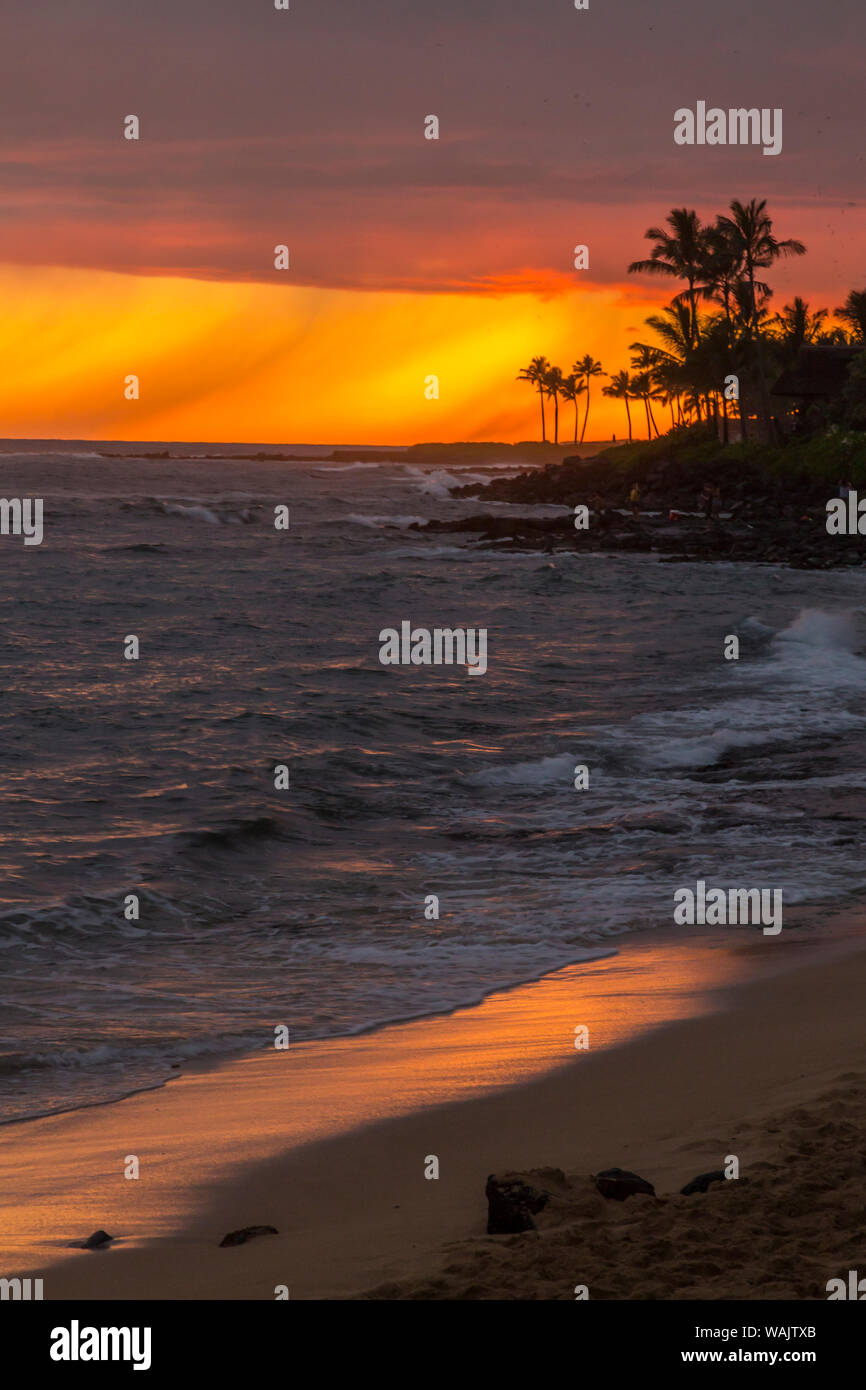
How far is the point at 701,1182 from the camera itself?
183 inches

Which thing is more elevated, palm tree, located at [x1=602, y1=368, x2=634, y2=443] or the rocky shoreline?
palm tree, located at [x1=602, y1=368, x2=634, y2=443]

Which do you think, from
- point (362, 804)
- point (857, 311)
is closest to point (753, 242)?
point (857, 311)

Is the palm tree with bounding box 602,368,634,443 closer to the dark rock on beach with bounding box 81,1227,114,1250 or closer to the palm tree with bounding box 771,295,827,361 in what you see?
the palm tree with bounding box 771,295,827,361

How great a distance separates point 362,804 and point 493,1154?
26.7ft

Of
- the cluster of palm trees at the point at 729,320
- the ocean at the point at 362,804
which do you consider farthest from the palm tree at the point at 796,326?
the ocean at the point at 362,804

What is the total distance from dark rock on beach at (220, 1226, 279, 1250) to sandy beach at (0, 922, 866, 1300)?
7 cm

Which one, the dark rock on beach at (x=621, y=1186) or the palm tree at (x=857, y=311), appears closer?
the dark rock on beach at (x=621, y=1186)

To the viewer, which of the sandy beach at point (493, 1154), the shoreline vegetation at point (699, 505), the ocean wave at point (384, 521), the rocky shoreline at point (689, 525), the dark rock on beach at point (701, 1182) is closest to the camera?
the sandy beach at point (493, 1154)

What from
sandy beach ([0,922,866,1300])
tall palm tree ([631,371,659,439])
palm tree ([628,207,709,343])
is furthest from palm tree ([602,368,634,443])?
sandy beach ([0,922,866,1300])

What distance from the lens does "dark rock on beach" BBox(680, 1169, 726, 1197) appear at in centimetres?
461

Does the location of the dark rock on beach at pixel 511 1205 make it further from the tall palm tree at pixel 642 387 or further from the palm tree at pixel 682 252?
the tall palm tree at pixel 642 387

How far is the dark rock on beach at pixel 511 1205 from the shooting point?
4.46 m

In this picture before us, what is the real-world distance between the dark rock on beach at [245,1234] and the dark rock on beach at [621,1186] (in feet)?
3.86
